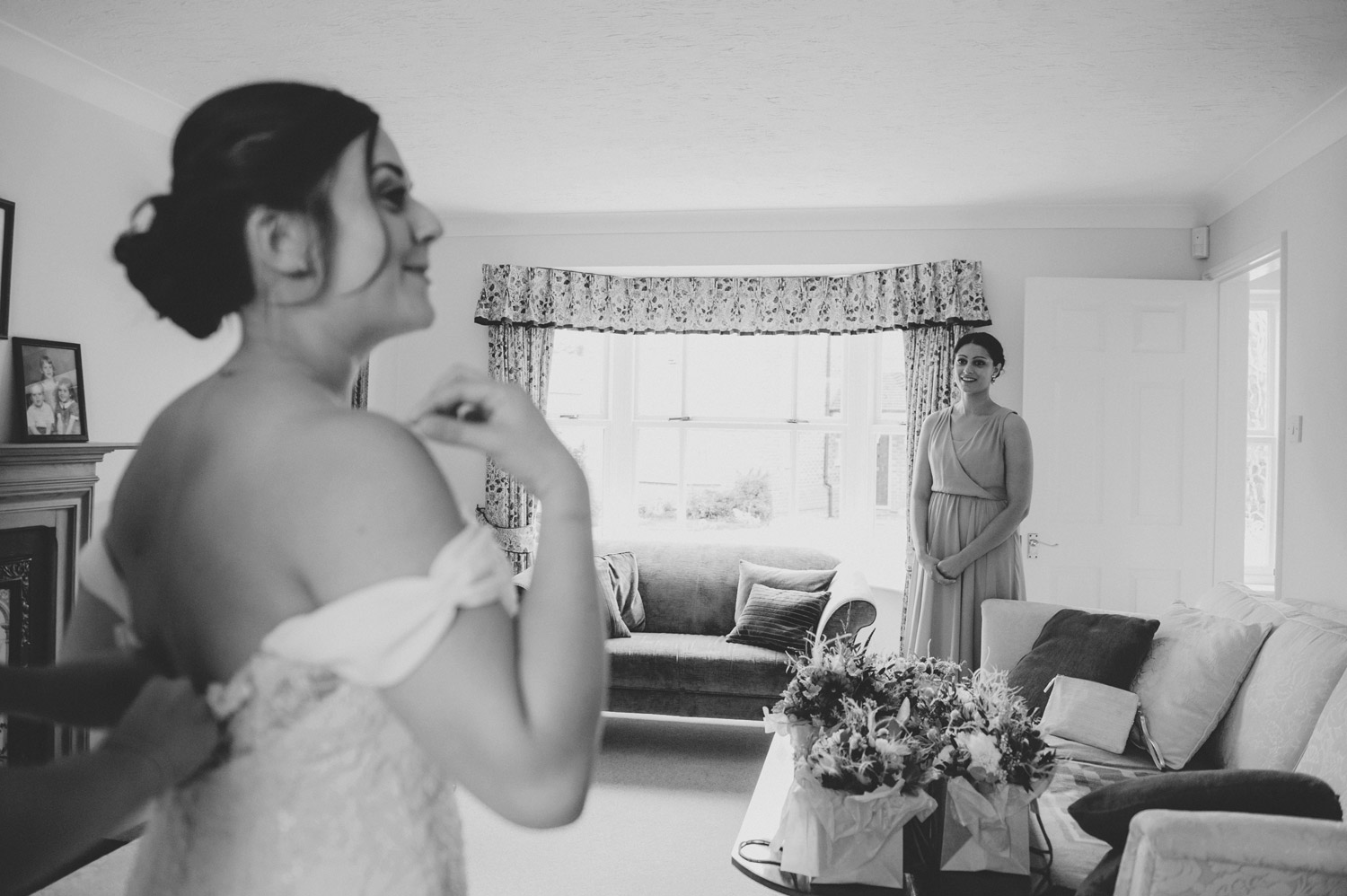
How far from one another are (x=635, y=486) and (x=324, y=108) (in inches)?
214

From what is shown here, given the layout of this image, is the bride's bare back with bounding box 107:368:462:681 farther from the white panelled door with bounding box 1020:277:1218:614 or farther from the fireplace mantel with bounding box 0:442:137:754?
the white panelled door with bounding box 1020:277:1218:614

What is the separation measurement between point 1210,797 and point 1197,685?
1364 mm

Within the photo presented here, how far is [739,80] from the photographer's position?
3.51 m

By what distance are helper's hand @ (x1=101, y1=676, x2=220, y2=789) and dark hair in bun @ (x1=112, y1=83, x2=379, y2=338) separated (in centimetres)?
30

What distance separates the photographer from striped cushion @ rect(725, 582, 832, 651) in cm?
472

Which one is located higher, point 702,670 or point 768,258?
point 768,258

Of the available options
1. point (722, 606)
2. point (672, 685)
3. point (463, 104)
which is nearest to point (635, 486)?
point (722, 606)

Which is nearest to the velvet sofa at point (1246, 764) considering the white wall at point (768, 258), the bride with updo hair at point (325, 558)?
the bride with updo hair at point (325, 558)

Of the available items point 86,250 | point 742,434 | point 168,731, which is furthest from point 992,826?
point 742,434

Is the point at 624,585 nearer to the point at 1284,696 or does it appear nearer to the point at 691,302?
the point at 691,302

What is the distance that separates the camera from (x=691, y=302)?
588cm

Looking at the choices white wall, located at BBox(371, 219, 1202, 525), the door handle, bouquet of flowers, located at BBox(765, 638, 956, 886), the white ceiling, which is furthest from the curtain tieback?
bouquet of flowers, located at BBox(765, 638, 956, 886)

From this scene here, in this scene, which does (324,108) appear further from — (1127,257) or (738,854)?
(1127,257)

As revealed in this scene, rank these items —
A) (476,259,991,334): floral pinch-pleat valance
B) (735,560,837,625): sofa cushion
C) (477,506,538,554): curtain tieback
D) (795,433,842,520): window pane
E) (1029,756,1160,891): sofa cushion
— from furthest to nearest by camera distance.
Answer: (795,433,842,520): window pane
(477,506,538,554): curtain tieback
(476,259,991,334): floral pinch-pleat valance
(735,560,837,625): sofa cushion
(1029,756,1160,891): sofa cushion
